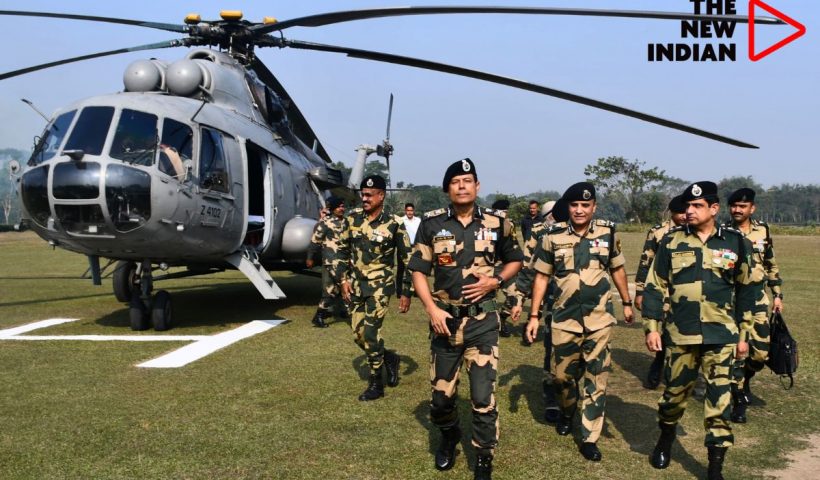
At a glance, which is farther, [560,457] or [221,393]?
[221,393]

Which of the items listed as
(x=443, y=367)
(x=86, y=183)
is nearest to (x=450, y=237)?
(x=443, y=367)

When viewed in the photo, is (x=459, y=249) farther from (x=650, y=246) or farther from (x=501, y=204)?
(x=501, y=204)

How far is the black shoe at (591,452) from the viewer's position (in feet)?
12.8

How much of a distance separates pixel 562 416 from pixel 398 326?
4.26 meters

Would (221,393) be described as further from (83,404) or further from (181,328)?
(181,328)

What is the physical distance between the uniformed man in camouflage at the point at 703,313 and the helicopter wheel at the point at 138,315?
21.9ft

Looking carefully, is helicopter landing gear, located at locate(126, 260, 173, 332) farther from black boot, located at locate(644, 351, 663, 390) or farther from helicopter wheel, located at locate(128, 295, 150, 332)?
black boot, located at locate(644, 351, 663, 390)

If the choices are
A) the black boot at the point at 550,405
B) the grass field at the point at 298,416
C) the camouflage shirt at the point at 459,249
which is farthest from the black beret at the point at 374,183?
the black boot at the point at 550,405

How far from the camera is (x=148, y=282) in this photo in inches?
316

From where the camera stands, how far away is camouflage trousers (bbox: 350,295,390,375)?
526 centimetres

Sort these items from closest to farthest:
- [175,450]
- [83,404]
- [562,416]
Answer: [175,450] < [562,416] < [83,404]

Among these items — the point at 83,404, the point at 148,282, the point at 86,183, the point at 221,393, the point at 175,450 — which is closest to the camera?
the point at 175,450

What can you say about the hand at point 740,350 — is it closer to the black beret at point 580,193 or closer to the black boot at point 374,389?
the black beret at point 580,193

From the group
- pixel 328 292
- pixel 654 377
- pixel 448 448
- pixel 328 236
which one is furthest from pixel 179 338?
pixel 654 377
